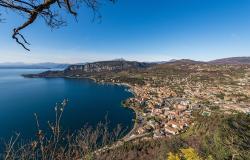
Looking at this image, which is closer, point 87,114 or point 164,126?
point 164,126

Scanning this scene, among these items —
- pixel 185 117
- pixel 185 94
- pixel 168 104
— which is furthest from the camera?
pixel 185 94

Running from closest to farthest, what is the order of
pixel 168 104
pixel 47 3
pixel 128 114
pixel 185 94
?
pixel 47 3 < pixel 128 114 < pixel 168 104 < pixel 185 94

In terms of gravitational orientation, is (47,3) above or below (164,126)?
above

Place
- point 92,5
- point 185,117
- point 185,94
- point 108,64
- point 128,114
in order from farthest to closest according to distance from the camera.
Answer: point 108,64, point 185,94, point 128,114, point 185,117, point 92,5

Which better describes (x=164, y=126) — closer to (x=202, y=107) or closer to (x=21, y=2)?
(x=202, y=107)

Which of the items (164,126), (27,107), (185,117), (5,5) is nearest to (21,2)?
(5,5)

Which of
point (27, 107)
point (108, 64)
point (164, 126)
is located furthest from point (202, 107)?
point (108, 64)

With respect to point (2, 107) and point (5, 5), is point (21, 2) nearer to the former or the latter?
point (5, 5)

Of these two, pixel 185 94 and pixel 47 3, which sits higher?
pixel 47 3

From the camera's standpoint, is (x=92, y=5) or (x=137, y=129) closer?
(x=92, y=5)
